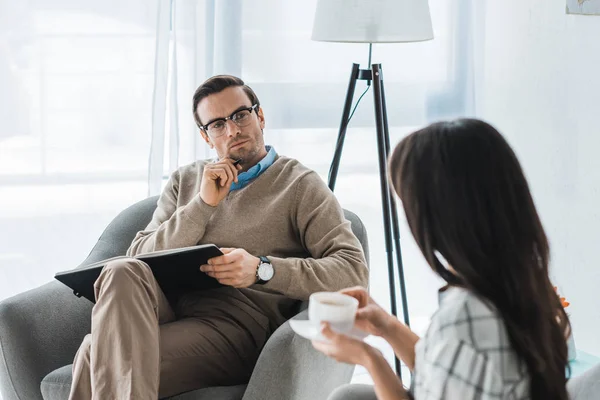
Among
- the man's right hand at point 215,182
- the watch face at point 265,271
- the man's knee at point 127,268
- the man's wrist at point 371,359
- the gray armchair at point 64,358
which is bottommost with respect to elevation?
the gray armchair at point 64,358

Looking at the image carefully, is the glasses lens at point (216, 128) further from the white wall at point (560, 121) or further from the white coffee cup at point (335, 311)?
the white wall at point (560, 121)

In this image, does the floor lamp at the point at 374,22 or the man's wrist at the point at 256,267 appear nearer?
the man's wrist at the point at 256,267

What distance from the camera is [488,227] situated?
110 centimetres

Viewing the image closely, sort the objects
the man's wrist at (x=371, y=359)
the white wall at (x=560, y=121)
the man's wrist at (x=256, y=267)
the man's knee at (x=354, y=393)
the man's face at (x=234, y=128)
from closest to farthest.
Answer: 1. the man's wrist at (x=371, y=359)
2. the man's knee at (x=354, y=393)
3. the man's wrist at (x=256, y=267)
4. the man's face at (x=234, y=128)
5. the white wall at (x=560, y=121)

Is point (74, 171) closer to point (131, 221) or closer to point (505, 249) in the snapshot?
point (131, 221)

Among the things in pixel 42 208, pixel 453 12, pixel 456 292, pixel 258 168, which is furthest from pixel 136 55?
pixel 456 292

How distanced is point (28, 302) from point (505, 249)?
51.9 inches

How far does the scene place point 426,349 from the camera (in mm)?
1136

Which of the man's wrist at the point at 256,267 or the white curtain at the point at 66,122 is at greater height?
the white curtain at the point at 66,122

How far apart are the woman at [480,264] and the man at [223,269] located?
794 mm

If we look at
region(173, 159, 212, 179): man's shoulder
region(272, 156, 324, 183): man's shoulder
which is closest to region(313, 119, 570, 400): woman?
region(272, 156, 324, 183): man's shoulder

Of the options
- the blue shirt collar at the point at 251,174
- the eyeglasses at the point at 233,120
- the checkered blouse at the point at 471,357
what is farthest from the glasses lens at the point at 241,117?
the checkered blouse at the point at 471,357

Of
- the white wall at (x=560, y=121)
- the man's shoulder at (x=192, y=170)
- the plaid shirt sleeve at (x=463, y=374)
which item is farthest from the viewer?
the white wall at (x=560, y=121)

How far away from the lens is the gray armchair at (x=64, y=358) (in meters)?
1.72
